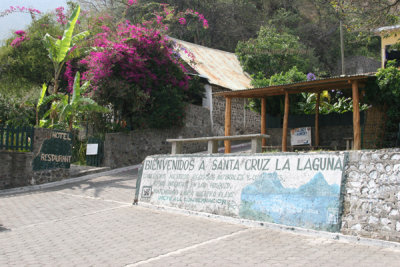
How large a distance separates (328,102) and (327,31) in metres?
18.4

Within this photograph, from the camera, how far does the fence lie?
13469 millimetres

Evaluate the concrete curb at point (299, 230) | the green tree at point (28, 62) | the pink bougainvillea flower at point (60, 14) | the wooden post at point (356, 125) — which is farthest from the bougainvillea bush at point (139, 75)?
the concrete curb at point (299, 230)

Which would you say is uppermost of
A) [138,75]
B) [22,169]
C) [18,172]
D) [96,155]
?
[138,75]

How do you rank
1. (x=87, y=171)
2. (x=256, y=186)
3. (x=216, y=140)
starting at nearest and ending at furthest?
1. (x=256, y=186)
2. (x=216, y=140)
3. (x=87, y=171)

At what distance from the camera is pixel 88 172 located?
50.6ft

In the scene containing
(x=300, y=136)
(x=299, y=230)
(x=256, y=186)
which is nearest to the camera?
(x=299, y=230)

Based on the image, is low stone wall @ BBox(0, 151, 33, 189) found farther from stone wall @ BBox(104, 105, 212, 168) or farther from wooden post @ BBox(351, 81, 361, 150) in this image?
wooden post @ BBox(351, 81, 361, 150)

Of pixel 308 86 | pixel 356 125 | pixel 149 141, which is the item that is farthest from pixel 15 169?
pixel 356 125

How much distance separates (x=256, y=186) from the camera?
7188mm

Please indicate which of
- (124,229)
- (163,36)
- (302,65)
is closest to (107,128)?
(163,36)

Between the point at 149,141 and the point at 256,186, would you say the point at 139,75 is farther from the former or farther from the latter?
the point at 256,186

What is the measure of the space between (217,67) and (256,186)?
56.7ft

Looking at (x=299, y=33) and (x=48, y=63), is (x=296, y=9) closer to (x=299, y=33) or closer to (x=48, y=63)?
(x=299, y=33)

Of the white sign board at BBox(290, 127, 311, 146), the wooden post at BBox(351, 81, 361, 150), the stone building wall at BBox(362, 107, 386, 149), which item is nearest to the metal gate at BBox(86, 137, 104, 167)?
the white sign board at BBox(290, 127, 311, 146)
